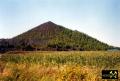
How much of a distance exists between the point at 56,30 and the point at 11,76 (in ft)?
209

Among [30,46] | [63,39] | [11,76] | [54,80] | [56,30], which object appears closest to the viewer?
[54,80]

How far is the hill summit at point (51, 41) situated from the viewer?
215 ft

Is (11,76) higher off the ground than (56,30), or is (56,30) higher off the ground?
(56,30)

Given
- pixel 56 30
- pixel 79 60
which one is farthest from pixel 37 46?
pixel 79 60

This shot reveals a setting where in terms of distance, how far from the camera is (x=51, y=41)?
6925 cm

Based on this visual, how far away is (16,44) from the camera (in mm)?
66438

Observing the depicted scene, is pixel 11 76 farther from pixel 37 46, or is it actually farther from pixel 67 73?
pixel 37 46

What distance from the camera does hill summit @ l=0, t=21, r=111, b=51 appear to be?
215 ft

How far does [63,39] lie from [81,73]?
5888 cm

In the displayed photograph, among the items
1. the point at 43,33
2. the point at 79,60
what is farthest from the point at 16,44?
the point at 79,60

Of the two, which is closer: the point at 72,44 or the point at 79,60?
the point at 79,60

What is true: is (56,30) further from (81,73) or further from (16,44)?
(81,73)

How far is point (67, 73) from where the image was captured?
13203 millimetres

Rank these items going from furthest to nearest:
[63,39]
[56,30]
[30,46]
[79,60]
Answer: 1. [56,30]
2. [63,39]
3. [30,46]
4. [79,60]
